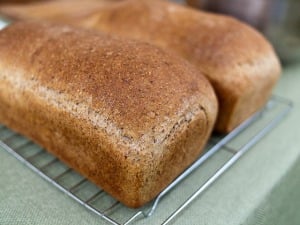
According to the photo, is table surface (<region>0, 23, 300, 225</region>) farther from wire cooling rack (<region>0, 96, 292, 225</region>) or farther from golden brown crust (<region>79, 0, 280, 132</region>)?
golden brown crust (<region>79, 0, 280, 132</region>)

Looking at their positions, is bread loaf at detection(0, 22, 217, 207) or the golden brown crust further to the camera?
the golden brown crust

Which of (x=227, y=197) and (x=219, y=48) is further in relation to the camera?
(x=219, y=48)

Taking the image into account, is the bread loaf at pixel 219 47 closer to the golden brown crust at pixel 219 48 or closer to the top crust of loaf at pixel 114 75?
the golden brown crust at pixel 219 48

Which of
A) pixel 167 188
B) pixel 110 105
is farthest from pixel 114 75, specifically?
pixel 167 188

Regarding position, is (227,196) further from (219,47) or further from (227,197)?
(219,47)

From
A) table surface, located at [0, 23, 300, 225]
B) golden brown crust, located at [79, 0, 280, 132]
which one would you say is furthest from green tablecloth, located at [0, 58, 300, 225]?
golden brown crust, located at [79, 0, 280, 132]

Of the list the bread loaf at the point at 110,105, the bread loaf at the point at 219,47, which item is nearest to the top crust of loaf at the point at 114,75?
the bread loaf at the point at 110,105

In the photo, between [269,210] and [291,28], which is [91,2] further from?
[269,210]
